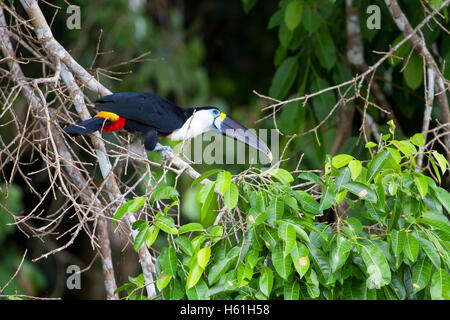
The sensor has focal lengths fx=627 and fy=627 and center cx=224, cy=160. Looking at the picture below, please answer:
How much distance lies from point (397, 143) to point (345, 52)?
187 centimetres

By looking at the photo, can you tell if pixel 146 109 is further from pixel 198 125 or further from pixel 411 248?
pixel 411 248

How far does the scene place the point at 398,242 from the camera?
1.68 meters

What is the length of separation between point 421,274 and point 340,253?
253mm

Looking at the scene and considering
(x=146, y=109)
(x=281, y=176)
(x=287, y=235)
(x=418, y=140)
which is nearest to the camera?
(x=287, y=235)

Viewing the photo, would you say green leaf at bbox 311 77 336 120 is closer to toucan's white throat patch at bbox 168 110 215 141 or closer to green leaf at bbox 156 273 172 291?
toucan's white throat patch at bbox 168 110 215 141

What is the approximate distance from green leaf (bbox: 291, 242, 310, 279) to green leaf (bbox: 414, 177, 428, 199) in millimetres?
361

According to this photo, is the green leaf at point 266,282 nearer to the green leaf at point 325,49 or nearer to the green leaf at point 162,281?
the green leaf at point 162,281

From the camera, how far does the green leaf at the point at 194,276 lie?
166 centimetres

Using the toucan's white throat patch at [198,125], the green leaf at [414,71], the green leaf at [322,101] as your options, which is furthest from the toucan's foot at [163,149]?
the green leaf at [414,71]

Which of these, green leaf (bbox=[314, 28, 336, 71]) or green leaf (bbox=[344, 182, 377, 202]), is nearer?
green leaf (bbox=[344, 182, 377, 202])

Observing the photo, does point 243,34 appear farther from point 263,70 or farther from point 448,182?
point 448,182

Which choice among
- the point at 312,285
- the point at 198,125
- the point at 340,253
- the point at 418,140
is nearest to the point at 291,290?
the point at 312,285

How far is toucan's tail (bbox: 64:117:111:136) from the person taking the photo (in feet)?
8.15

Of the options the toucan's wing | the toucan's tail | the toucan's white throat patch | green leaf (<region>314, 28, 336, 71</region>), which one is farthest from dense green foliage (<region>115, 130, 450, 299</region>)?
green leaf (<region>314, 28, 336, 71</region>)
